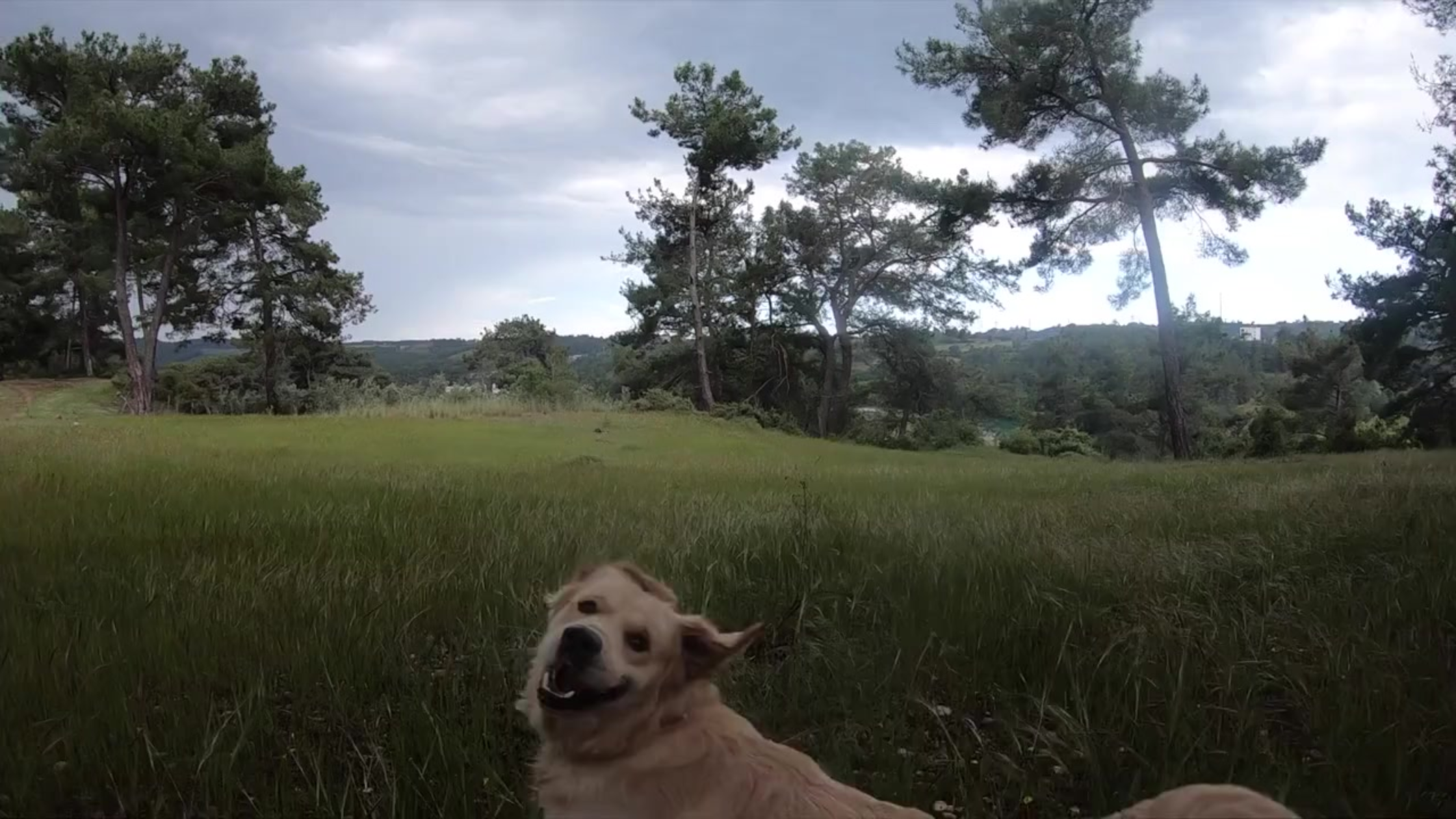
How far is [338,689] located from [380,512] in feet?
8.77

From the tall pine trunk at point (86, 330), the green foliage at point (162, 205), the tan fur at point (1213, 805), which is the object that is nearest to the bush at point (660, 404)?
the green foliage at point (162, 205)

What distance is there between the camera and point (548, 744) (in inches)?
55.2

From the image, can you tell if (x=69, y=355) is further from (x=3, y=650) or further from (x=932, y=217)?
(x=3, y=650)

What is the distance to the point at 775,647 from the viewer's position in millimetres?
2662

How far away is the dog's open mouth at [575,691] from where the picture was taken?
1.28 m

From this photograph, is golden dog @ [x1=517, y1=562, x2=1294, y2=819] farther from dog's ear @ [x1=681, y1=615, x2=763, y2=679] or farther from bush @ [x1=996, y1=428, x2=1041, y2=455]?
bush @ [x1=996, y1=428, x2=1041, y2=455]

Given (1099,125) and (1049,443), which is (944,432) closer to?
(1049,443)

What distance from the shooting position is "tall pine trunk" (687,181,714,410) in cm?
2856

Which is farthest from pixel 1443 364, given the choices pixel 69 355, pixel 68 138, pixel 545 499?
pixel 69 355

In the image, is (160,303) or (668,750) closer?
(668,750)

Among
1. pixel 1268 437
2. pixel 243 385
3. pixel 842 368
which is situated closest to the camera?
pixel 1268 437

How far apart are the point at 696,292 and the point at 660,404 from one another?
4.96 metres

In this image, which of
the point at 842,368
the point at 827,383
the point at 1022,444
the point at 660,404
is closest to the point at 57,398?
the point at 660,404

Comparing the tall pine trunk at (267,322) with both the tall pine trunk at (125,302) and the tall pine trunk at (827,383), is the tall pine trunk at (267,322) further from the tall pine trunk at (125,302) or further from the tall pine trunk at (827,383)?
the tall pine trunk at (827,383)
